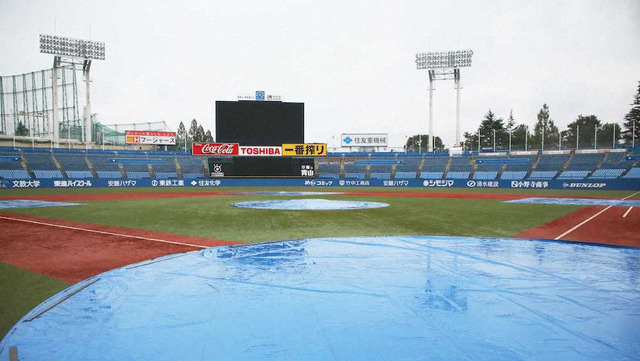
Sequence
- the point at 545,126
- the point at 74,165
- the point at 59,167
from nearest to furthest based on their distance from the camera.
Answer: the point at 59,167 → the point at 74,165 → the point at 545,126

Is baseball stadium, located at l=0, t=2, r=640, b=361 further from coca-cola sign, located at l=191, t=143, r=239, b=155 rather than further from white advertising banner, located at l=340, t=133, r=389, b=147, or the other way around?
white advertising banner, located at l=340, t=133, r=389, b=147

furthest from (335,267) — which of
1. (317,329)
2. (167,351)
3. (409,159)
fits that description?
(409,159)

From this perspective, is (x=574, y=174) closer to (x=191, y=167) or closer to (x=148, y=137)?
(x=191, y=167)

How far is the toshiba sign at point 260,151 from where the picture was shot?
133 ft

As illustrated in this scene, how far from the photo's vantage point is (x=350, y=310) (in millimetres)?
4762

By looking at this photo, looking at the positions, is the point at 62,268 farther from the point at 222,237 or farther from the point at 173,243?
the point at 222,237

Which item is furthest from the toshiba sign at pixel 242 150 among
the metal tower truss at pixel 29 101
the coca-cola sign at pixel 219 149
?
the metal tower truss at pixel 29 101

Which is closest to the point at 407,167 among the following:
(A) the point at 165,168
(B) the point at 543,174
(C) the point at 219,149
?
(B) the point at 543,174

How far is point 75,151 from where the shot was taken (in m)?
47.0

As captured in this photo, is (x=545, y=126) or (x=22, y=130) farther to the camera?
(x=545, y=126)

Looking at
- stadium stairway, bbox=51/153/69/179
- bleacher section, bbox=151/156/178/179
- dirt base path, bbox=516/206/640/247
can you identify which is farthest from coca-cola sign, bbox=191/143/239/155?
dirt base path, bbox=516/206/640/247

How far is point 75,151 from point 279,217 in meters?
44.8

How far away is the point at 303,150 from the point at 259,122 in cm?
610

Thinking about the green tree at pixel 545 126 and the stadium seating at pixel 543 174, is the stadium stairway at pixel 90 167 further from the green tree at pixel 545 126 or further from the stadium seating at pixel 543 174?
the green tree at pixel 545 126
